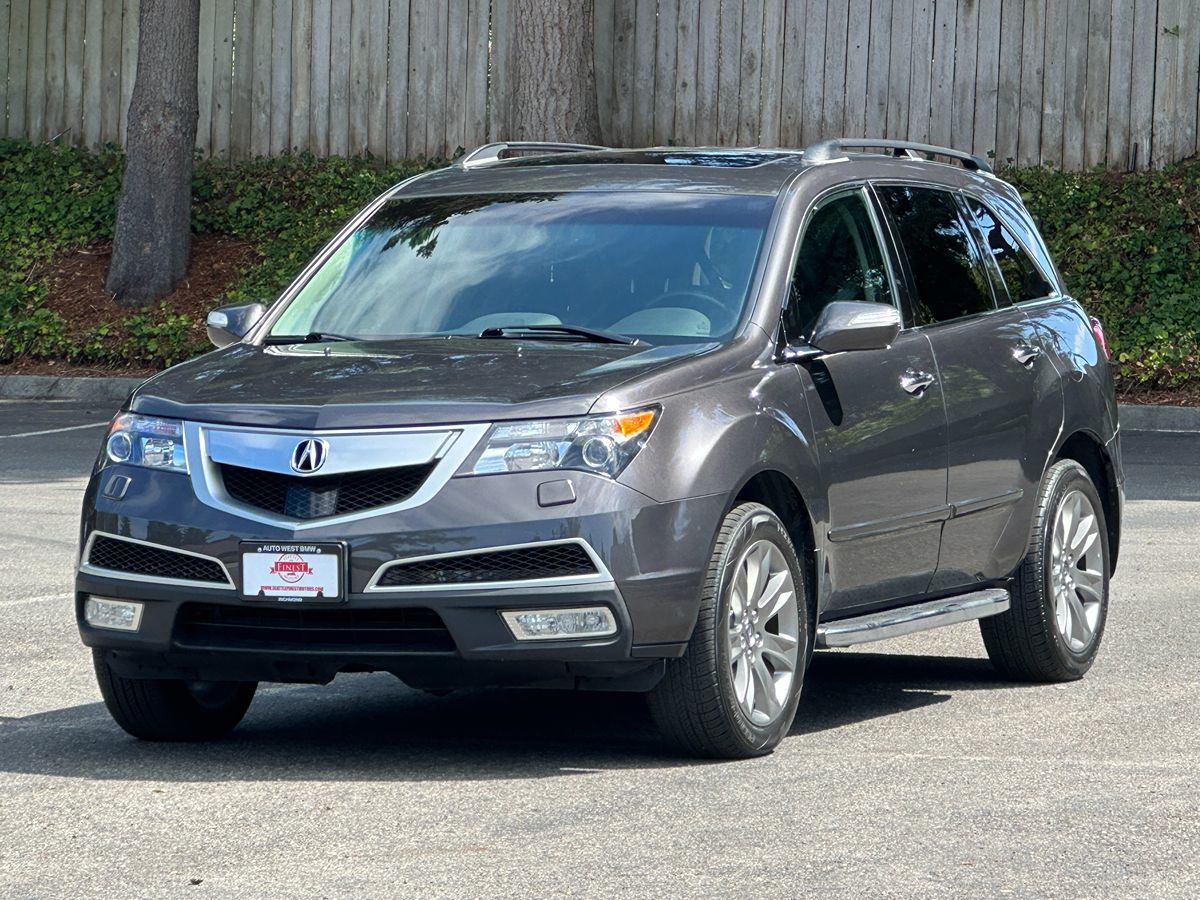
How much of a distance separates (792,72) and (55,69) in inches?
304

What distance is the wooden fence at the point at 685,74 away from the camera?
2038 cm

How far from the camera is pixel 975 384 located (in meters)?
7.85

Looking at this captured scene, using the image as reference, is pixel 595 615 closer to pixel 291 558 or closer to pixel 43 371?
pixel 291 558

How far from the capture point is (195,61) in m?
20.8

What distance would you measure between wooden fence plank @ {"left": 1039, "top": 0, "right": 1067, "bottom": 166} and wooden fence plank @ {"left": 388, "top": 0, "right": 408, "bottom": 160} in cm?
614

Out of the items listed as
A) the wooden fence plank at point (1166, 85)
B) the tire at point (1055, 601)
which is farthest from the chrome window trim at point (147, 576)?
the wooden fence plank at point (1166, 85)

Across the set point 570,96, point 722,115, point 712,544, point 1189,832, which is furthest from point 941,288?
point 722,115

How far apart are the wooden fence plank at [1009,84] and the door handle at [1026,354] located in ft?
41.6

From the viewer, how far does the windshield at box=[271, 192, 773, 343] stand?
23.1 ft

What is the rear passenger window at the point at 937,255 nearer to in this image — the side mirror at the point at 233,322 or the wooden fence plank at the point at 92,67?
the side mirror at the point at 233,322

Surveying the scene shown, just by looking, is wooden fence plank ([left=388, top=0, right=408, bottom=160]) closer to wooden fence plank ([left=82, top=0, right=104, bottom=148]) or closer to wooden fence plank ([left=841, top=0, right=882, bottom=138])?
wooden fence plank ([left=82, top=0, right=104, bottom=148])

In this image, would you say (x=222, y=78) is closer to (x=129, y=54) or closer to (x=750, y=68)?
(x=129, y=54)

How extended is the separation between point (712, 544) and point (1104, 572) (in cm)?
280

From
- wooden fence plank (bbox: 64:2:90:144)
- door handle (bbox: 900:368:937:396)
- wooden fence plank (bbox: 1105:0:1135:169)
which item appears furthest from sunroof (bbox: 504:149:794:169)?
wooden fence plank (bbox: 64:2:90:144)
